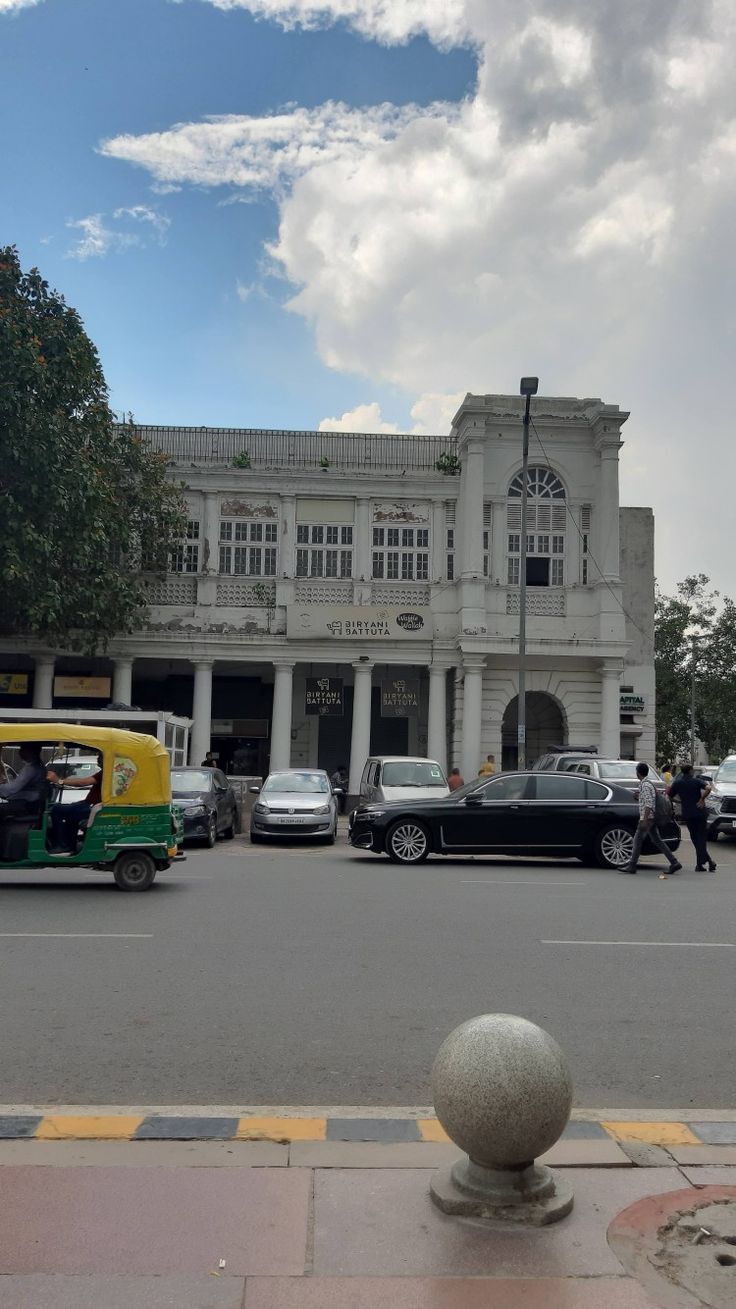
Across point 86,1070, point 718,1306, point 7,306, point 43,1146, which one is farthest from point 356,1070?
point 7,306

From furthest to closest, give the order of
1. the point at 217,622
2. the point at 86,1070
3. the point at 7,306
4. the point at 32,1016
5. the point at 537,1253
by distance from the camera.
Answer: the point at 217,622 < the point at 7,306 < the point at 32,1016 < the point at 86,1070 < the point at 537,1253

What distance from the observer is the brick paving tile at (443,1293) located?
356 cm

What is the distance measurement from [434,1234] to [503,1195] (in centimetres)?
33

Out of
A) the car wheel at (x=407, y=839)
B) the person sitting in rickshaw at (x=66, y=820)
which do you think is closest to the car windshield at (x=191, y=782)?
the car wheel at (x=407, y=839)

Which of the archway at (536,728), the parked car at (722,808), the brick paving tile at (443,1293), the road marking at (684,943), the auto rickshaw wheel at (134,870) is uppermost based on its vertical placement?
the archway at (536,728)

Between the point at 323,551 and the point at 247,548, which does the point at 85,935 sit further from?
the point at 323,551

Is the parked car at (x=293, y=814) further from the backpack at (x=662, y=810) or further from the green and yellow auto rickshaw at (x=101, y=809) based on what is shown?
the green and yellow auto rickshaw at (x=101, y=809)

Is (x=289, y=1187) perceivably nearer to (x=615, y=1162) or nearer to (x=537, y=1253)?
(x=537, y=1253)

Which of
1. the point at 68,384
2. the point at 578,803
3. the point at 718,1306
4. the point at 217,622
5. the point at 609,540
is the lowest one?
the point at 718,1306

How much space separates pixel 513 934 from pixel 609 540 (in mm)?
22580

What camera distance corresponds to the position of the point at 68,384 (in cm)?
2566

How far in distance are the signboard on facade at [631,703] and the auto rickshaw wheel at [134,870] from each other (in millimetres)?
22465

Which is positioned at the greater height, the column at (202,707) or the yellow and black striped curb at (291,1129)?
the column at (202,707)

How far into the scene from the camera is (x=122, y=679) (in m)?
30.6
